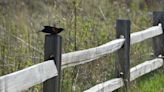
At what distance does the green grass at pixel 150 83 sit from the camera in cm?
616

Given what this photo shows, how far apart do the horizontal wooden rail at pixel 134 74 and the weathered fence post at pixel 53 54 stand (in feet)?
3.42

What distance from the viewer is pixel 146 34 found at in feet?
21.8

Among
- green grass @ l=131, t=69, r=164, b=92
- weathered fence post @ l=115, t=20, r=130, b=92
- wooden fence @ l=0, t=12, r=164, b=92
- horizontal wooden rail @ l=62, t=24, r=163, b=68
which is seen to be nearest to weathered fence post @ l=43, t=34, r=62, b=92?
wooden fence @ l=0, t=12, r=164, b=92

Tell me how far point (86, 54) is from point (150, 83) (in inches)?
72.5

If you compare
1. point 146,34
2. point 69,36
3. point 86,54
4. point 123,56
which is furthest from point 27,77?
point 146,34

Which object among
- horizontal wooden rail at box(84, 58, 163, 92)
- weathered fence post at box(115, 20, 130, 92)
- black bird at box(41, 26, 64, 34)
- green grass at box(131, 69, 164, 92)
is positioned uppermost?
black bird at box(41, 26, 64, 34)

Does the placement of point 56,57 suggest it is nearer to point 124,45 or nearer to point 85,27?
point 124,45

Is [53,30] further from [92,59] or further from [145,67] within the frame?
[145,67]

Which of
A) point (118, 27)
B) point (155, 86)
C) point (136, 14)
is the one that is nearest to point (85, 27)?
point (118, 27)

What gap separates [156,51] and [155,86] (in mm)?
1316

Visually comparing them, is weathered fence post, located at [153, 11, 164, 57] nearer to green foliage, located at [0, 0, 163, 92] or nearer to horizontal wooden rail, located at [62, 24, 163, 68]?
green foliage, located at [0, 0, 163, 92]

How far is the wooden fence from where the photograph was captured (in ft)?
11.3

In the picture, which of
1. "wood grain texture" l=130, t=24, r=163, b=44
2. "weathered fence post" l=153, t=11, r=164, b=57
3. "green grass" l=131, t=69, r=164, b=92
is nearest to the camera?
"green grass" l=131, t=69, r=164, b=92

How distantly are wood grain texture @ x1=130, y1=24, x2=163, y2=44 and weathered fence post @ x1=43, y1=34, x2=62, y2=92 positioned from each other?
7.51 feet
